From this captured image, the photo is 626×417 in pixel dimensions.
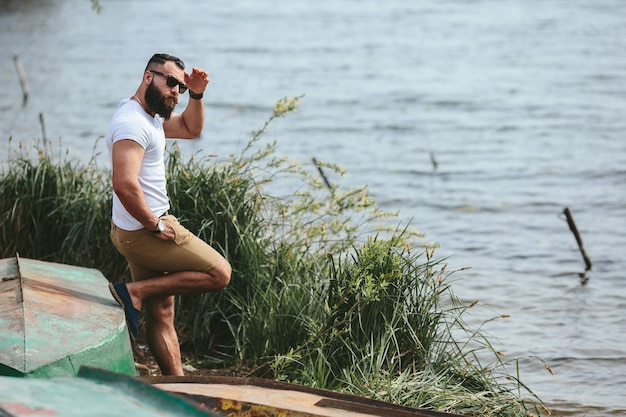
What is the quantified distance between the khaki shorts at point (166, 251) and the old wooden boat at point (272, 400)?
1.31 metres

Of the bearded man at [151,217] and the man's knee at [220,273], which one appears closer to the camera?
the bearded man at [151,217]

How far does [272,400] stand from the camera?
15.6 feet

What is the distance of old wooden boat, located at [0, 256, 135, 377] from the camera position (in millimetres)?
5148

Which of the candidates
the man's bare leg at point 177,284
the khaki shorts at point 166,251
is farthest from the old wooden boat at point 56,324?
the khaki shorts at point 166,251

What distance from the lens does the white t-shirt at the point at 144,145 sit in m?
5.93

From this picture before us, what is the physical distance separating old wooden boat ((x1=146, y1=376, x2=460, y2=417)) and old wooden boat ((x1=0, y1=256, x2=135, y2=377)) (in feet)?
1.82

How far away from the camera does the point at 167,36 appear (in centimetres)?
3859

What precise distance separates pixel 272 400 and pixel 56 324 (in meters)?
1.47

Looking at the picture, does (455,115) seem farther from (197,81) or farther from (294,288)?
(197,81)

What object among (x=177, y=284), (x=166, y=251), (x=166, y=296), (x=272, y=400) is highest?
(x=166, y=251)

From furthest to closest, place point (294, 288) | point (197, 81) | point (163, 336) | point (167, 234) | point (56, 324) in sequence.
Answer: point (294, 288) < point (197, 81) < point (163, 336) < point (167, 234) < point (56, 324)

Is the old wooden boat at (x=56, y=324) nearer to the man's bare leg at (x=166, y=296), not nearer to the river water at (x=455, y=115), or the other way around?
the man's bare leg at (x=166, y=296)

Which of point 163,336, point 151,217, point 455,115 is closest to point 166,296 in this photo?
point 163,336

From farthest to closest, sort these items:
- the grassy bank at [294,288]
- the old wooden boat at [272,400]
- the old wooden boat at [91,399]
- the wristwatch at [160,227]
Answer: the grassy bank at [294,288] → the wristwatch at [160,227] → the old wooden boat at [272,400] → the old wooden boat at [91,399]
